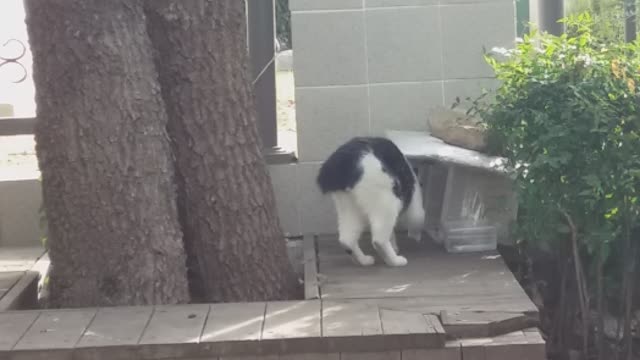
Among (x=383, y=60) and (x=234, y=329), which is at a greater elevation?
(x=383, y=60)

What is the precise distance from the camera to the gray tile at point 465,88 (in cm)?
631

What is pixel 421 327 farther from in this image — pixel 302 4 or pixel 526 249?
pixel 302 4

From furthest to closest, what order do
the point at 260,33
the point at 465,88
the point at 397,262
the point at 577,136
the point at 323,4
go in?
the point at 260,33
the point at 465,88
the point at 323,4
the point at 397,262
the point at 577,136

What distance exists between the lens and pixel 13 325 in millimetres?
4281

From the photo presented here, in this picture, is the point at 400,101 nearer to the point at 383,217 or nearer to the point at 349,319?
the point at 383,217

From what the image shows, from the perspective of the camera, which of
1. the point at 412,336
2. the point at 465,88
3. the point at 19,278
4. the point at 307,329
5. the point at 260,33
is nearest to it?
the point at 412,336

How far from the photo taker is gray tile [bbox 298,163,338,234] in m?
6.38

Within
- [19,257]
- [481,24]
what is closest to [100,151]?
[19,257]

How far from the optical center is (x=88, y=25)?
451 cm

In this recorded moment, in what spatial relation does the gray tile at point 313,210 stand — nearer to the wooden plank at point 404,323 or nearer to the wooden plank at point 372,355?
the wooden plank at point 404,323

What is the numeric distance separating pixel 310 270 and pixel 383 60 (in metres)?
1.62

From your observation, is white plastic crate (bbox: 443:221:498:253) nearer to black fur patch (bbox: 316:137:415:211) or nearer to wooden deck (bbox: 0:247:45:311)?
black fur patch (bbox: 316:137:415:211)

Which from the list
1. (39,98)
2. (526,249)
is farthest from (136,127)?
(526,249)

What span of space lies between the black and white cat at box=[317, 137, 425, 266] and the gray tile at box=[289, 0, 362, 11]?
3.94 ft
